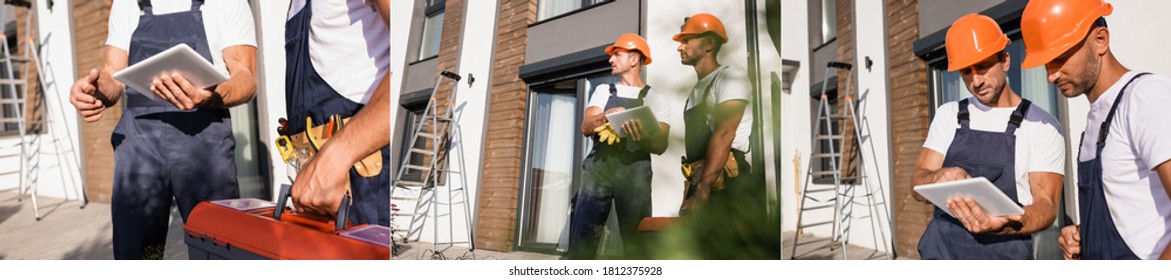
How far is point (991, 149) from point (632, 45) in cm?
135

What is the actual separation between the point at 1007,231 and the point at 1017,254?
0.11 m

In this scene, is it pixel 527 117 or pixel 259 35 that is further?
pixel 527 117

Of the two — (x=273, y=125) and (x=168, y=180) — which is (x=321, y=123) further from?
(x=168, y=180)

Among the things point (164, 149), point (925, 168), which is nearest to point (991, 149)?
point (925, 168)

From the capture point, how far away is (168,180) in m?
2.46

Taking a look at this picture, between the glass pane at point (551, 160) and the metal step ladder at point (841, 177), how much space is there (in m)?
0.94

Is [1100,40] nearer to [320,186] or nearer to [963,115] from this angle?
[963,115]

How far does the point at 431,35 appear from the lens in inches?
113

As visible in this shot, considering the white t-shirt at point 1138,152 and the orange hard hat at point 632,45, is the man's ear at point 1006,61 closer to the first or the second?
the white t-shirt at point 1138,152

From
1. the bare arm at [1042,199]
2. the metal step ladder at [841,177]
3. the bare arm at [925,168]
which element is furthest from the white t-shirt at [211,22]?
the bare arm at [1042,199]

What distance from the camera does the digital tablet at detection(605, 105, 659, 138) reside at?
2703 mm

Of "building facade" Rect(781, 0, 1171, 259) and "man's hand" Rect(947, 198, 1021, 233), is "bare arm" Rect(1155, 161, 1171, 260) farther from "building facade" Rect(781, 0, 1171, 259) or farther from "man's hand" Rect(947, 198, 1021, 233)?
"man's hand" Rect(947, 198, 1021, 233)

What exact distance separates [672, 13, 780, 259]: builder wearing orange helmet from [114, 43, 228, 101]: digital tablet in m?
1.67
